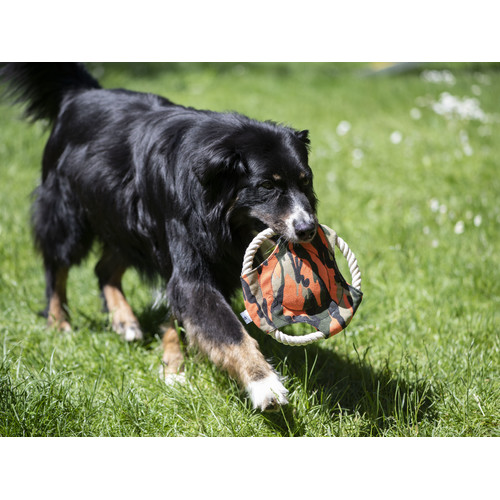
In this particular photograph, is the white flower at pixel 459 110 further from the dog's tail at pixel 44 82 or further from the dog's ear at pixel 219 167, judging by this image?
the dog's ear at pixel 219 167

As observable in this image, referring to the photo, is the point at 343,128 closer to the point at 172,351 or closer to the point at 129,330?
the point at 129,330

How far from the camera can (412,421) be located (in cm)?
310

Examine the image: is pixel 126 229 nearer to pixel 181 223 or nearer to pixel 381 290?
pixel 181 223

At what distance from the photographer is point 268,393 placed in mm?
2832

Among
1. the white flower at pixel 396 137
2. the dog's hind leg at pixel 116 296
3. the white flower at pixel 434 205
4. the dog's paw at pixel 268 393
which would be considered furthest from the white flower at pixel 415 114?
the dog's paw at pixel 268 393

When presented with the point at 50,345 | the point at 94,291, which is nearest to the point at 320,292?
the point at 50,345

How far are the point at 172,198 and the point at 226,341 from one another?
923mm

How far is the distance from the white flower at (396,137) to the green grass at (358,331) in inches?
4.5

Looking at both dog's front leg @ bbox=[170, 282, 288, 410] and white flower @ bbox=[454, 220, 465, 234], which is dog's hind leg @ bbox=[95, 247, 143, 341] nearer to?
dog's front leg @ bbox=[170, 282, 288, 410]

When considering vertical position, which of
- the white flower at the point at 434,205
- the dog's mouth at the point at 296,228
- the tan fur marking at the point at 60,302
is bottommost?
the tan fur marking at the point at 60,302

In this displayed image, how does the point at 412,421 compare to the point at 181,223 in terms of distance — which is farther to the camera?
the point at 181,223

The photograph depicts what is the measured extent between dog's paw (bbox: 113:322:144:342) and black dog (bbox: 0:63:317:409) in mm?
10

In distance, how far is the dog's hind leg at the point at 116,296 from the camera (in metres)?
4.35

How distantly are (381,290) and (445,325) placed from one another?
0.70m
